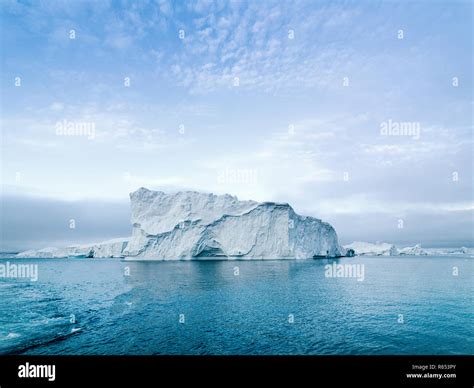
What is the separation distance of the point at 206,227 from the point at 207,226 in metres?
0.20

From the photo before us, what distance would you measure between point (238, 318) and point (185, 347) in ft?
11.0

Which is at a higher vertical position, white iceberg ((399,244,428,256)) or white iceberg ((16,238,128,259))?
white iceberg ((16,238,128,259))

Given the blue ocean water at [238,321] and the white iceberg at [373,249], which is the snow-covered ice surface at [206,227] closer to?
the blue ocean water at [238,321]

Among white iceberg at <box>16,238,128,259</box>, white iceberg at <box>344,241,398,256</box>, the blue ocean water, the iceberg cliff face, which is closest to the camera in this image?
the blue ocean water

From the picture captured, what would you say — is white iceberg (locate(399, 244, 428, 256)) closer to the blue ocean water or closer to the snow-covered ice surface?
the snow-covered ice surface

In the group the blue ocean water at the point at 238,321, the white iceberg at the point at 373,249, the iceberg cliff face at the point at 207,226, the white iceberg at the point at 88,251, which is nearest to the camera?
the blue ocean water at the point at 238,321

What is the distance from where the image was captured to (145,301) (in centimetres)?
1545

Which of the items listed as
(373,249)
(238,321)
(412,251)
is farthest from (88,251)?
(412,251)

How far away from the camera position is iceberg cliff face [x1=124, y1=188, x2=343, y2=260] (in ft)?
144

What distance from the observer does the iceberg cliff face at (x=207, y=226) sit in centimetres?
Answer: 4381

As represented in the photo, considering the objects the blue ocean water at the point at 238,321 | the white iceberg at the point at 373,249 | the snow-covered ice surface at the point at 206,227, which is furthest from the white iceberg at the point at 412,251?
the blue ocean water at the point at 238,321

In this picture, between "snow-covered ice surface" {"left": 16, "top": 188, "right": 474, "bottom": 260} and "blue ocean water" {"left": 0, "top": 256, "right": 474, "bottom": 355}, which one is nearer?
"blue ocean water" {"left": 0, "top": 256, "right": 474, "bottom": 355}

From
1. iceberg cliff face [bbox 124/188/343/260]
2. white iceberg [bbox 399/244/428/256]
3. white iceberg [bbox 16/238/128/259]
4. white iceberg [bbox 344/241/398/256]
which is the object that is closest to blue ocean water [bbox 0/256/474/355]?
iceberg cliff face [bbox 124/188/343/260]

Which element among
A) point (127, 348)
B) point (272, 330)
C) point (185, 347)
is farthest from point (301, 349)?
point (127, 348)
